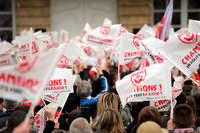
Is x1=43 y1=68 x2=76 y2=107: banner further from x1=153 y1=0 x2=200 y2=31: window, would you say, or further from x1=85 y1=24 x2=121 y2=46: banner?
x1=153 y1=0 x2=200 y2=31: window

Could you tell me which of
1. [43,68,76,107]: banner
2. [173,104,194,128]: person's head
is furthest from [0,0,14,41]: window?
[173,104,194,128]: person's head

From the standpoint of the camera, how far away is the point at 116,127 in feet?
15.4

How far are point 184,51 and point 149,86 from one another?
95 centimetres

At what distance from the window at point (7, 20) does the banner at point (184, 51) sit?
15.0m

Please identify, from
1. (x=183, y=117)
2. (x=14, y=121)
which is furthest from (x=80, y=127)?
(x=183, y=117)

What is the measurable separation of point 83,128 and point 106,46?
6.38 m

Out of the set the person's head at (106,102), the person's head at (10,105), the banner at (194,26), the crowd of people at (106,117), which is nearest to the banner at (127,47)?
the crowd of people at (106,117)

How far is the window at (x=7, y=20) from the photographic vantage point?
20.2 meters

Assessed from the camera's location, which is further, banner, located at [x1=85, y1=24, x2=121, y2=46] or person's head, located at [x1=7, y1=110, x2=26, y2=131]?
banner, located at [x1=85, y1=24, x2=121, y2=46]

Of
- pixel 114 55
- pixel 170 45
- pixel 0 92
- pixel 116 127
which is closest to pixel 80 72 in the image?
pixel 114 55

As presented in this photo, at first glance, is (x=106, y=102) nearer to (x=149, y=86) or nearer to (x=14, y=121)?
(x=149, y=86)

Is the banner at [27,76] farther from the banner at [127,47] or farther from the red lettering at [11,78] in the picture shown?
the banner at [127,47]

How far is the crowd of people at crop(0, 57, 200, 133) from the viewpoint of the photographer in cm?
429

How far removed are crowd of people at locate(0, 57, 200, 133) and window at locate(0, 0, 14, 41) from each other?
13.4 metres
